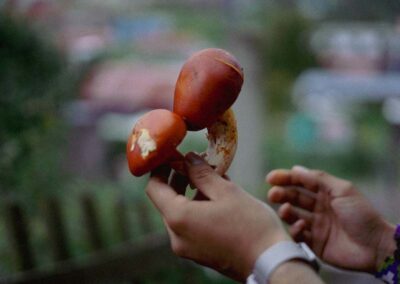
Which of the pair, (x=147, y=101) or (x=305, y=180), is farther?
(x=147, y=101)

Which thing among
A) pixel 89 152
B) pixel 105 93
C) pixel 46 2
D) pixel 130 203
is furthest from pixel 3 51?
pixel 105 93

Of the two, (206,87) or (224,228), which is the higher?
(206,87)

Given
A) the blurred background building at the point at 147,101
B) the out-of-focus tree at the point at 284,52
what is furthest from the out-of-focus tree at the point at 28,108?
the out-of-focus tree at the point at 284,52

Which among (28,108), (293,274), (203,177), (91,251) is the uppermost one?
(203,177)

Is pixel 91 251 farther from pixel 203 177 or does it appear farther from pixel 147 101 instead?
pixel 147 101

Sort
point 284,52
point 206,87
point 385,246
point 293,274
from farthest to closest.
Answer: point 284,52, point 385,246, point 206,87, point 293,274

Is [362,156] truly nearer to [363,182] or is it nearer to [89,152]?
[363,182]

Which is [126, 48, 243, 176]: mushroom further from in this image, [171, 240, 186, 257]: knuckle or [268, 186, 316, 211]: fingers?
[268, 186, 316, 211]: fingers

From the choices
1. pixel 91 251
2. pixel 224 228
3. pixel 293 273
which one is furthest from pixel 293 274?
pixel 91 251
